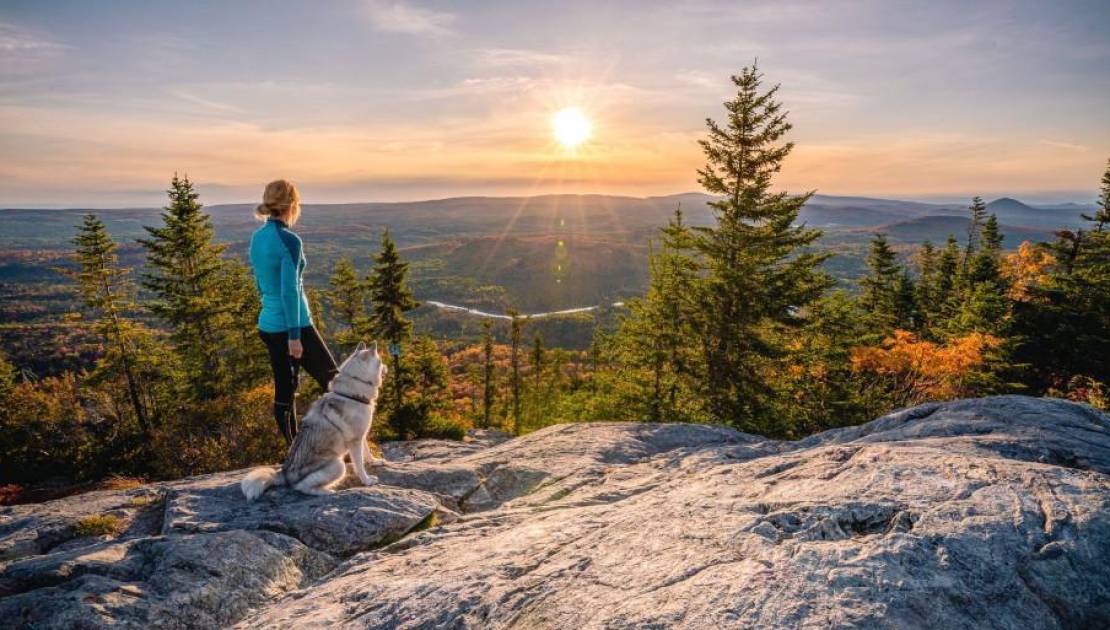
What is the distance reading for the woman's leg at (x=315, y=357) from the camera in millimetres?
5945

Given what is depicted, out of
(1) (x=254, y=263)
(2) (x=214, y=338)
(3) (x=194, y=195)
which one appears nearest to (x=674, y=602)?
(1) (x=254, y=263)

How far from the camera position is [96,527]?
15.8 feet

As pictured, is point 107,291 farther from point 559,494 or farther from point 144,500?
point 559,494

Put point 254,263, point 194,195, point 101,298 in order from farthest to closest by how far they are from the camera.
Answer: point 194,195 < point 101,298 < point 254,263

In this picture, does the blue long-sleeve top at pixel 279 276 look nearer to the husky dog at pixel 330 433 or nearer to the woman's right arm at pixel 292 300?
the woman's right arm at pixel 292 300

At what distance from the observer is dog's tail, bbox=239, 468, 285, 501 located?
17.4ft

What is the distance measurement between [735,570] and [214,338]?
1193 inches

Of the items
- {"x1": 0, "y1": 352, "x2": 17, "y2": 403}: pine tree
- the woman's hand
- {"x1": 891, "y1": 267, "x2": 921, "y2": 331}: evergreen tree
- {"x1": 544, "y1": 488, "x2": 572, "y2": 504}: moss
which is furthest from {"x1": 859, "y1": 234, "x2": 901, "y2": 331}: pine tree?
{"x1": 0, "y1": 352, "x2": 17, "y2": 403}: pine tree

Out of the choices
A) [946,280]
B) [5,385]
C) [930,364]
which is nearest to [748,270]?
[930,364]

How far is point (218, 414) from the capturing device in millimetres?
11695

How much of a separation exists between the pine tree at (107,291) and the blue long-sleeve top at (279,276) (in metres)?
25.9

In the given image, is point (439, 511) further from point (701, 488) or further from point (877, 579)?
point (877, 579)

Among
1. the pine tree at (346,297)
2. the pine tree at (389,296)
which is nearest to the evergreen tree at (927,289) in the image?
the pine tree at (389,296)

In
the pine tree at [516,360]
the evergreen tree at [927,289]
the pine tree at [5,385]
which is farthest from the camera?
the pine tree at [516,360]
